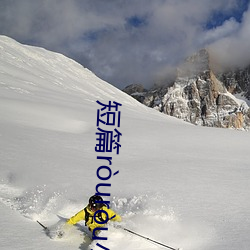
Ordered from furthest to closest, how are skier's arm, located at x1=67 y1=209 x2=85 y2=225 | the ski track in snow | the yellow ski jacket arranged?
skier's arm, located at x1=67 y1=209 x2=85 y2=225 < the yellow ski jacket < the ski track in snow

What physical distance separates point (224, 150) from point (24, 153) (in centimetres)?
724

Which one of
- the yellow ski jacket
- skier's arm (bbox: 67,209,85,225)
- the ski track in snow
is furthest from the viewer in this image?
skier's arm (bbox: 67,209,85,225)

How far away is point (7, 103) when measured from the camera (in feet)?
58.2

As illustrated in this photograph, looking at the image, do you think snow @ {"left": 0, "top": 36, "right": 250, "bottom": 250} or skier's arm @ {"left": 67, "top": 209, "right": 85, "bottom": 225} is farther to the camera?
skier's arm @ {"left": 67, "top": 209, "right": 85, "bottom": 225}

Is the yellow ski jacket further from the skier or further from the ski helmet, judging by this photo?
the ski helmet

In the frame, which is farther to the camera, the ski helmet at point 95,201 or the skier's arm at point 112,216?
the skier's arm at point 112,216

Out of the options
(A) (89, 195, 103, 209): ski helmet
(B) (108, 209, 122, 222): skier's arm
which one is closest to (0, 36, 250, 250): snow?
(B) (108, 209, 122, 222): skier's arm

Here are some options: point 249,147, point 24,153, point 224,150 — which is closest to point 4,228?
point 24,153

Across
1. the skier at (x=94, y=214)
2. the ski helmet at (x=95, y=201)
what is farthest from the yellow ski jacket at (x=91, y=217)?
the ski helmet at (x=95, y=201)

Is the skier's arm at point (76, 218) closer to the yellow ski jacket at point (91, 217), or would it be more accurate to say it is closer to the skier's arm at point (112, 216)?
the yellow ski jacket at point (91, 217)

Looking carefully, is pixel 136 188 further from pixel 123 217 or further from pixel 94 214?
pixel 94 214

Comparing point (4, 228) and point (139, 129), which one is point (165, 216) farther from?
point (139, 129)

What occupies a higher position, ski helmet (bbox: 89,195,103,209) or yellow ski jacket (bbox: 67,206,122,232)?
ski helmet (bbox: 89,195,103,209)

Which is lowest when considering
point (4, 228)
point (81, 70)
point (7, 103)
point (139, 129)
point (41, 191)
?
point (4, 228)
